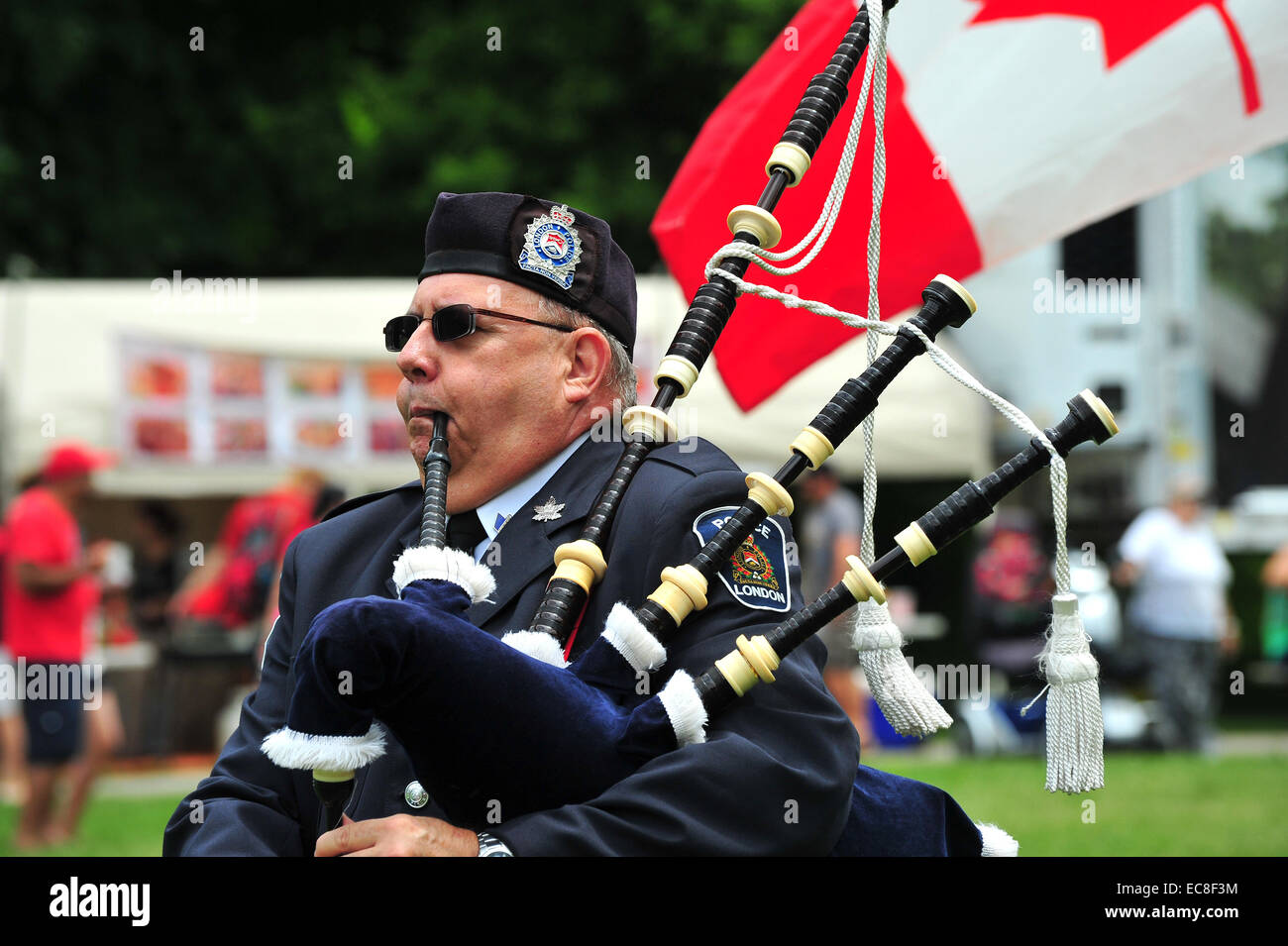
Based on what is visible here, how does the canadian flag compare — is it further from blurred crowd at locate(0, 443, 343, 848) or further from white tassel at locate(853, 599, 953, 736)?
blurred crowd at locate(0, 443, 343, 848)

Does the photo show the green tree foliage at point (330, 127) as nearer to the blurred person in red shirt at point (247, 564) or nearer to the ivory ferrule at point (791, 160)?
the blurred person in red shirt at point (247, 564)

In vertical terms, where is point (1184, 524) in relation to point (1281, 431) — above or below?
below

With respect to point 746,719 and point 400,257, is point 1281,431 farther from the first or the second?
point 746,719

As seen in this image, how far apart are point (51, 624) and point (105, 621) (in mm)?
3045

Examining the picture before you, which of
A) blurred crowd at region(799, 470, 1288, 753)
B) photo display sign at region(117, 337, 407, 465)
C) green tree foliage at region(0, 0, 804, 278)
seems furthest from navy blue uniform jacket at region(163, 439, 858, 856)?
green tree foliage at region(0, 0, 804, 278)

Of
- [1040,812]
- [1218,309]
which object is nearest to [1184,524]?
[1040,812]

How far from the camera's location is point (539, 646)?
6.64 feet

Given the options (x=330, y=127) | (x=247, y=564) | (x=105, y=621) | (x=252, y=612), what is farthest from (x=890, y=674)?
(x=330, y=127)

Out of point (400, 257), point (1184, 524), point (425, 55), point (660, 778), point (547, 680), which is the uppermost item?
point (425, 55)

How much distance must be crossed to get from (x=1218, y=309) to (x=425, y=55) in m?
10.7

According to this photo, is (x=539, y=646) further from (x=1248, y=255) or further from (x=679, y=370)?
(x=1248, y=255)

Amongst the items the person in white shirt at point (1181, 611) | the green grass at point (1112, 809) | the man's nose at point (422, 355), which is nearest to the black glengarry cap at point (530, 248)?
the man's nose at point (422, 355)

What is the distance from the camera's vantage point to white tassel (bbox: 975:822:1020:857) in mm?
2451
